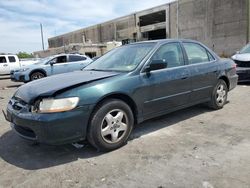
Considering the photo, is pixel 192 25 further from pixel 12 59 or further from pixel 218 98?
pixel 218 98

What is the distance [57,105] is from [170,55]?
7.72 ft

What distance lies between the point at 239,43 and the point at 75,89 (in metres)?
27.6

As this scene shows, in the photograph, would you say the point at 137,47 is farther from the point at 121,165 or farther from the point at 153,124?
the point at 121,165

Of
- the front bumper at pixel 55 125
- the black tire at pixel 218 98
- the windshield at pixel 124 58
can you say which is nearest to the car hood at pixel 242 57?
the black tire at pixel 218 98

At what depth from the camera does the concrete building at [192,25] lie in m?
28.4

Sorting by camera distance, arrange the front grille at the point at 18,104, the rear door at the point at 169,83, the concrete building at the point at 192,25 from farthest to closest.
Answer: the concrete building at the point at 192,25 → the rear door at the point at 169,83 → the front grille at the point at 18,104

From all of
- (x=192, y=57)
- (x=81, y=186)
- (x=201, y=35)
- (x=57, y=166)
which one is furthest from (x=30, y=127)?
(x=201, y=35)

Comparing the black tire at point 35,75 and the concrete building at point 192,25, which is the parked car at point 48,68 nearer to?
the black tire at point 35,75

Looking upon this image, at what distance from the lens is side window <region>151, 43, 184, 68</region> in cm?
486

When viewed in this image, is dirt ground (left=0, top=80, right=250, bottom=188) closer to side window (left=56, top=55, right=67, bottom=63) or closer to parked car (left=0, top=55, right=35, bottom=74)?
side window (left=56, top=55, right=67, bottom=63)

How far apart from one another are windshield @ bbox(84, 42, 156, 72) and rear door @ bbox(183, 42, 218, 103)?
3.14 feet

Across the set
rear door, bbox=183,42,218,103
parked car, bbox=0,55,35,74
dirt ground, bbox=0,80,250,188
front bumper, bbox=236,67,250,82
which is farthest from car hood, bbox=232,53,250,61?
parked car, bbox=0,55,35,74

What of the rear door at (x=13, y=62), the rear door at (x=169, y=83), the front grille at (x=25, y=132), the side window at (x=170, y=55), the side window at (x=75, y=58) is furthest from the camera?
the rear door at (x=13, y=62)

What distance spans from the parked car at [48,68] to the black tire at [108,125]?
9.43 meters
